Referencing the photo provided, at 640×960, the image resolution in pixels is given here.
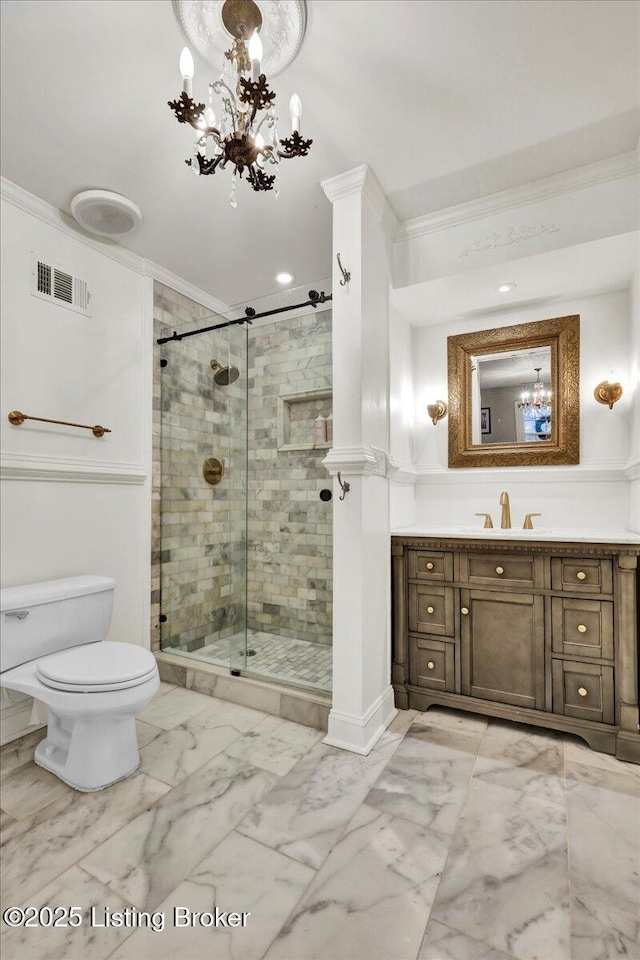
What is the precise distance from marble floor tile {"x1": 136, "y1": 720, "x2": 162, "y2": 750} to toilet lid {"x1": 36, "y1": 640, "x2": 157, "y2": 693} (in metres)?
0.41

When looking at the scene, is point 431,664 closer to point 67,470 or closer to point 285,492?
point 285,492

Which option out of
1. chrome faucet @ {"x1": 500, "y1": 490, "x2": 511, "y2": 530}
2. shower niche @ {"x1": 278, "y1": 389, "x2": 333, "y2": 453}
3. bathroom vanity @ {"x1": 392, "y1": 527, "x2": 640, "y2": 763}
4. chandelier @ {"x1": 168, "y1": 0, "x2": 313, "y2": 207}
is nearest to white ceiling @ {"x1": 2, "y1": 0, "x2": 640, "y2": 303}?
chandelier @ {"x1": 168, "y1": 0, "x2": 313, "y2": 207}

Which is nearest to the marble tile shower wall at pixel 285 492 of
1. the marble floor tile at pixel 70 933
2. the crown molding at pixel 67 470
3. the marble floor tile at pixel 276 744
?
the marble floor tile at pixel 276 744

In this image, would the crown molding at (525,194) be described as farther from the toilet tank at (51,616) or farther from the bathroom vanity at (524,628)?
the toilet tank at (51,616)

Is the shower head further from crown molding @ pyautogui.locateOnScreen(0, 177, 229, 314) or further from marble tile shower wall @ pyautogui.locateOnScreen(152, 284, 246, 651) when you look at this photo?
crown molding @ pyautogui.locateOnScreen(0, 177, 229, 314)

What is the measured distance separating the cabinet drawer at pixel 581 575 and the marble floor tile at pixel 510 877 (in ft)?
2.67

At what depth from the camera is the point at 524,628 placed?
6.72 ft

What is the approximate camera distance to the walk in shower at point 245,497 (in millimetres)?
2508

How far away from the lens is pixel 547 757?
73.0 inches

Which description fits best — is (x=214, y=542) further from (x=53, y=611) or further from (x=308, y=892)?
(x=308, y=892)

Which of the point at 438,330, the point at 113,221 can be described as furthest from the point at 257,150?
the point at 438,330

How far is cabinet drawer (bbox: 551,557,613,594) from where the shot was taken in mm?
1896

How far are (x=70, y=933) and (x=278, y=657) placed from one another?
146 cm

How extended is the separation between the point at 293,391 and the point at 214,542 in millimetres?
1075
